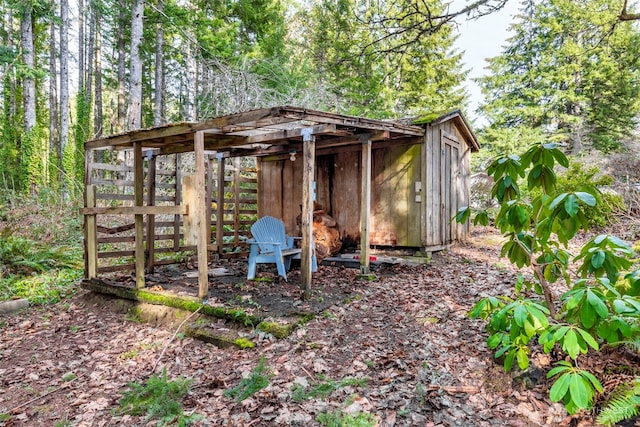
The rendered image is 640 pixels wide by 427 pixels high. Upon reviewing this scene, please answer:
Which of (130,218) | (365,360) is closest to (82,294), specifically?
(130,218)

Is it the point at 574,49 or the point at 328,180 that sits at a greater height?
the point at 574,49

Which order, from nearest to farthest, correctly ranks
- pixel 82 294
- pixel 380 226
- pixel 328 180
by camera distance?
pixel 82 294
pixel 380 226
pixel 328 180

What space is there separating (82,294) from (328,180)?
188 inches

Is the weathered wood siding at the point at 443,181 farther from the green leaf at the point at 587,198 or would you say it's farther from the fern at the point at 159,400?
the fern at the point at 159,400

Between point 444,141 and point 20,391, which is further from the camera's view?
point 444,141

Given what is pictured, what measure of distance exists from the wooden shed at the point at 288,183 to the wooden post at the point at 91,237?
0.02 metres

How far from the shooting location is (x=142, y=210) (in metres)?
4.90

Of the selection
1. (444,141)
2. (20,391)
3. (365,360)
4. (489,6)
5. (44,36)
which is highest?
(44,36)

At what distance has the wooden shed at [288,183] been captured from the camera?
4.60 metres

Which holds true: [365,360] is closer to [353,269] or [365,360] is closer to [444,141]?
[353,269]

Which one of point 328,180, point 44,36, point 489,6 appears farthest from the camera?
point 44,36

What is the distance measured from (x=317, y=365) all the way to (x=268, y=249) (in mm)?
2616

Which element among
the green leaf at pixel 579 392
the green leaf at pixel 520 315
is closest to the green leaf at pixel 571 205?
the green leaf at pixel 520 315

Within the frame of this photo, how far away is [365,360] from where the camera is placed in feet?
10.6
